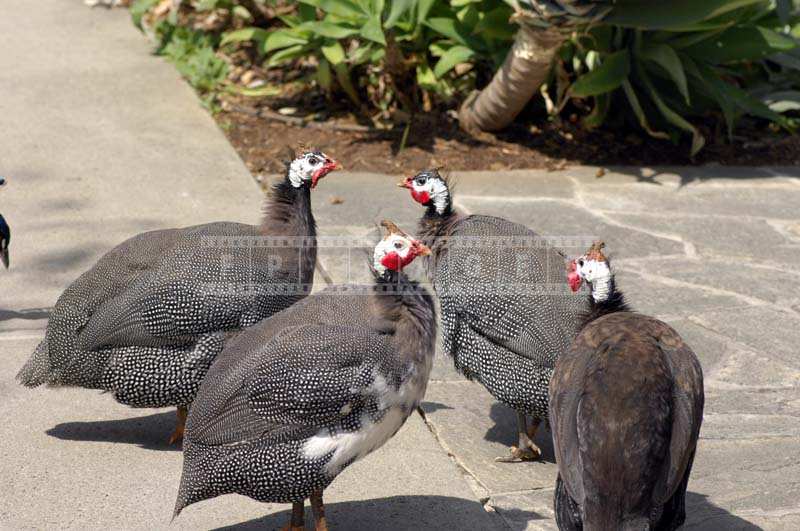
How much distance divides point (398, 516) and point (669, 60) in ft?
13.5

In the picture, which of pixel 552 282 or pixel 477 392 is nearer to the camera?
pixel 552 282

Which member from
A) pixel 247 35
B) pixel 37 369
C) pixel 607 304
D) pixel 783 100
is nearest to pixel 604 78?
pixel 783 100

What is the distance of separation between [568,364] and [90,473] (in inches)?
68.3

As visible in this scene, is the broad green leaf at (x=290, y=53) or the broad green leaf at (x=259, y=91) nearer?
the broad green leaf at (x=290, y=53)

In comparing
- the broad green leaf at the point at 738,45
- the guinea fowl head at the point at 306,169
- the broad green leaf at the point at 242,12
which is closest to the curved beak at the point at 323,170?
the guinea fowl head at the point at 306,169

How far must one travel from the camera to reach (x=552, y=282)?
4.12m

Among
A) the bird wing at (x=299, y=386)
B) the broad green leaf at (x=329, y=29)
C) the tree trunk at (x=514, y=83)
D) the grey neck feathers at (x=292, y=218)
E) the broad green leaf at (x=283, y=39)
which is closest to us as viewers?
the bird wing at (x=299, y=386)

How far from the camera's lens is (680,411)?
320 cm

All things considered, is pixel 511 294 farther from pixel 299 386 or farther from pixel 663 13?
pixel 663 13

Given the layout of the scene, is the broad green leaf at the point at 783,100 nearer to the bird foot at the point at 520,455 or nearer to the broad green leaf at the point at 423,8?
the broad green leaf at the point at 423,8

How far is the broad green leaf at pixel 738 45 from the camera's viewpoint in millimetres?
7004

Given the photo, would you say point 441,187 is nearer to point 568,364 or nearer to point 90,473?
point 568,364

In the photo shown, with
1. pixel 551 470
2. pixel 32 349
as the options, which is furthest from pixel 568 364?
pixel 32 349

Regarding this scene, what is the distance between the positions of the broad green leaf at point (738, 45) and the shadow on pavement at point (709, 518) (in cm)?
409
